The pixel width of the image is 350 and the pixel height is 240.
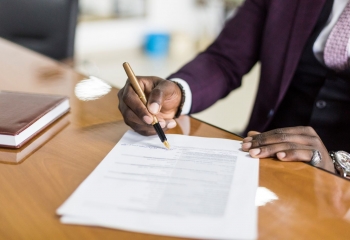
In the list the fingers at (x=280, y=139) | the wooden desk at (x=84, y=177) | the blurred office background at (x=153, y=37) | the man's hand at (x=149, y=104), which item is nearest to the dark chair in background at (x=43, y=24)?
the blurred office background at (x=153, y=37)

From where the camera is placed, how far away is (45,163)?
0.71 m

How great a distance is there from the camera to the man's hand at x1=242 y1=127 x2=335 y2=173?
0.73 m

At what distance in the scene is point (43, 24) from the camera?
1894 mm

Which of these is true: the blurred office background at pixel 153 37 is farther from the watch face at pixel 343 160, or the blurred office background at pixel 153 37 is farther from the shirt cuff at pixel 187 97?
the watch face at pixel 343 160

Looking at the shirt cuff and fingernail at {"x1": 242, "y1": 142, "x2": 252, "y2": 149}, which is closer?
fingernail at {"x1": 242, "y1": 142, "x2": 252, "y2": 149}

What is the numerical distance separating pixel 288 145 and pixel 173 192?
0.80ft

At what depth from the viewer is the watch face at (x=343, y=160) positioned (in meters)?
0.77

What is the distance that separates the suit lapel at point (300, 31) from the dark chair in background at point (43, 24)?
109cm

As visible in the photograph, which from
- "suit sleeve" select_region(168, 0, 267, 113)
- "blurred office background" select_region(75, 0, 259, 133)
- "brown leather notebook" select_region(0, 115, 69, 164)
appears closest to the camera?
"brown leather notebook" select_region(0, 115, 69, 164)

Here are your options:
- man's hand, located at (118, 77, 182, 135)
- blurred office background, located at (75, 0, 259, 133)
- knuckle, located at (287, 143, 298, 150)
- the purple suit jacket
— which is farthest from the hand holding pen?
blurred office background, located at (75, 0, 259, 133)

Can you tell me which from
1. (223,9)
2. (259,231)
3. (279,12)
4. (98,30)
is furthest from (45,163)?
(223,9)

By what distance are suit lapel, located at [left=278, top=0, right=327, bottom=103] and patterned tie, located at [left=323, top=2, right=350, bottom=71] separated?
0.18 feet

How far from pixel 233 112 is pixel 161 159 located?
2124 mm

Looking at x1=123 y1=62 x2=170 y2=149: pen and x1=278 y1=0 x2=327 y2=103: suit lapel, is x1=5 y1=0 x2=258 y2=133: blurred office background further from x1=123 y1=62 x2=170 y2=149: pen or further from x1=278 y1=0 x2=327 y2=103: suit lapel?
x1=123 y1=62 x2=170 y2=149: pen
